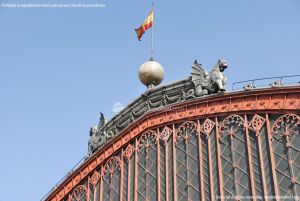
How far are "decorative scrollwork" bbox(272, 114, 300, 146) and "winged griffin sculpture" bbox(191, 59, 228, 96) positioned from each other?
3102mm

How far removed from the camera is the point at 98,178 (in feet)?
88.1

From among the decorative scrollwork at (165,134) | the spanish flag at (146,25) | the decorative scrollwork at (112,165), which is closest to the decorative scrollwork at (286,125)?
the decorative scrollwork at (165,134)

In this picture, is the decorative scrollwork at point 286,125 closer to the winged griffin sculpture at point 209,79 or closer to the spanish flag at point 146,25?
the winged griffin sculpture at point 209,79

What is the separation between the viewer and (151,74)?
94.6 ft

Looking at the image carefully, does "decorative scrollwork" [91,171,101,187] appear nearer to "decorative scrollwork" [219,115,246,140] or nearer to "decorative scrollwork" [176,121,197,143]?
"decorative scrollwork" [176,121,197,143]

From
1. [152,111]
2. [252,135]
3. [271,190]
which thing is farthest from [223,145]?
[152,111]

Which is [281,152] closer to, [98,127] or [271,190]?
[271,190]

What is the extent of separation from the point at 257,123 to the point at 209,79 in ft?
11.3

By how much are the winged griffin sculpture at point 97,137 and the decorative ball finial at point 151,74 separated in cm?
261

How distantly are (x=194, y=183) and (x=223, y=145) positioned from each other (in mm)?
1782

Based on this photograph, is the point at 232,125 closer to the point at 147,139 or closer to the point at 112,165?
the point at 147,139

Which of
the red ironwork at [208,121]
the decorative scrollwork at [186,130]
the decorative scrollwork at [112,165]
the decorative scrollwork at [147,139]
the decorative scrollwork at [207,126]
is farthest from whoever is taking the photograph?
the decorative scrollwork at [112,165]

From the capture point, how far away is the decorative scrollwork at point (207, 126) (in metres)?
23.2

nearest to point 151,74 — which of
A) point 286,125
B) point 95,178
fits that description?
point 95,178
